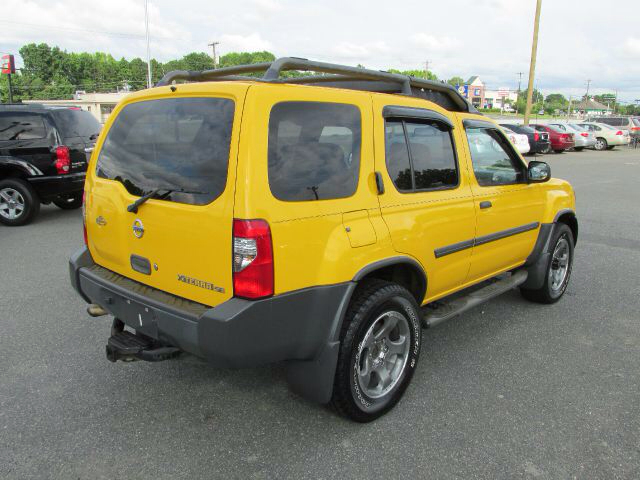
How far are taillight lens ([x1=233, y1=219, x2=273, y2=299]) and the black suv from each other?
22.5ft

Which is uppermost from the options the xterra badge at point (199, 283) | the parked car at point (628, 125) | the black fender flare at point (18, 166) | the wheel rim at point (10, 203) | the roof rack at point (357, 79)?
the parked car at point (628, 125)

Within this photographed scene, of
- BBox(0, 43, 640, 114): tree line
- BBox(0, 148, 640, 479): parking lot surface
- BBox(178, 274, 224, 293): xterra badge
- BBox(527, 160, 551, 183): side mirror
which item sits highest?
BBox(0, 43, 640, 114): tree line

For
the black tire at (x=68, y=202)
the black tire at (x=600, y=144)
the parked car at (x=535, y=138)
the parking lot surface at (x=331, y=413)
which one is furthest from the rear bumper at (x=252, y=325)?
the black tire at (x=600, y=144)

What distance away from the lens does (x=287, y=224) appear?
7.78ft

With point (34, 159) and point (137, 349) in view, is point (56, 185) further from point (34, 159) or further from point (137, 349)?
point (137, 349)

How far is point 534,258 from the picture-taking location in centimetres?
443

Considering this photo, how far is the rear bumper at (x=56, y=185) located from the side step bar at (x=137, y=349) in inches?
236

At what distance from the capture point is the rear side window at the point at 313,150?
2408mm

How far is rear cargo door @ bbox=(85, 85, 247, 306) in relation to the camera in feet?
7.81

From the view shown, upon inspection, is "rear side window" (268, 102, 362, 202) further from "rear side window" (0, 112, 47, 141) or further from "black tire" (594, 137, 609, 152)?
"black tire" (594, 137, 609, 152)

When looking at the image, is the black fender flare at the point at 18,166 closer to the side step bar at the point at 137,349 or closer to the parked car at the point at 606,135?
the side step bar at the point at 137,349

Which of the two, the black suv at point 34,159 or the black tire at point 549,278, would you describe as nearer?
the black tire at point 549,278

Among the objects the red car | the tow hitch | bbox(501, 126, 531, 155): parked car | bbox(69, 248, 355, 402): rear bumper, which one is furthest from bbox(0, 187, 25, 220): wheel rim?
the red car

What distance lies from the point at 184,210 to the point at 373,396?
1.50m
